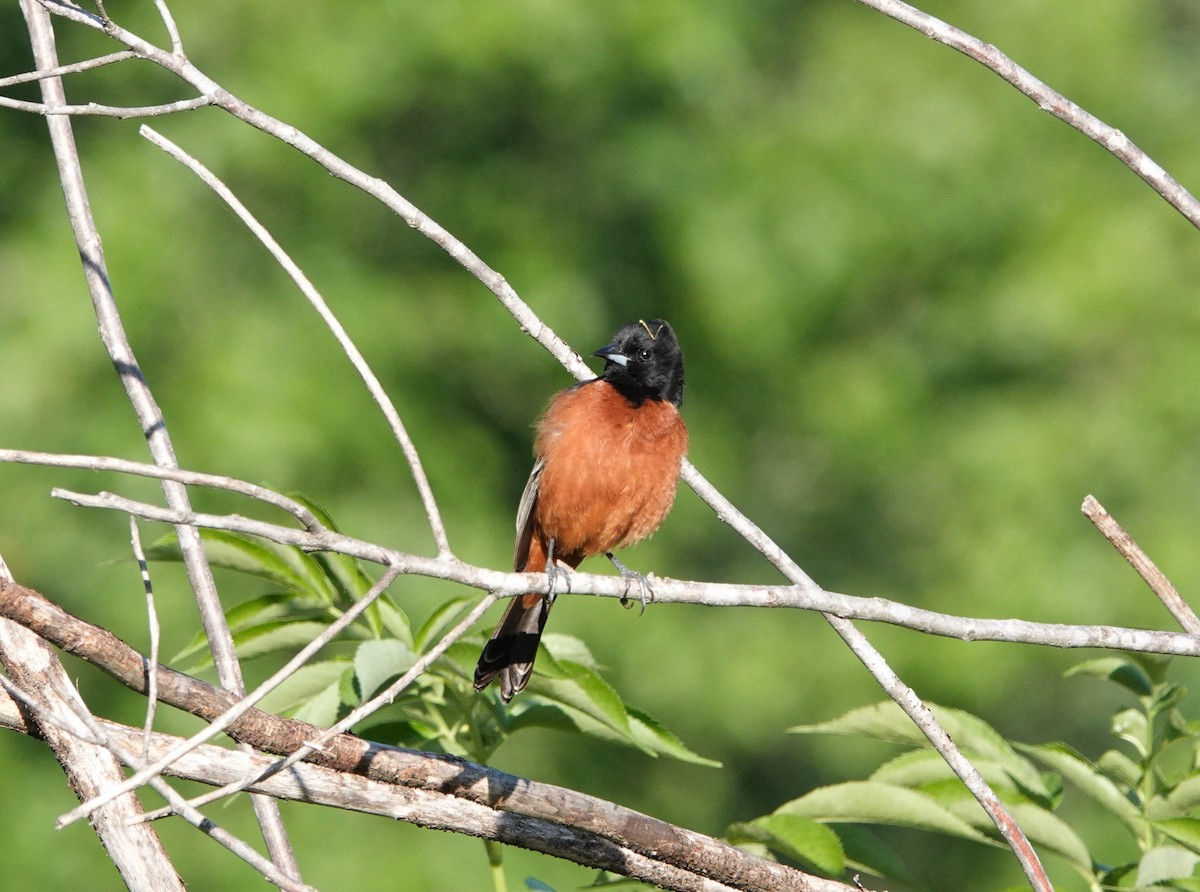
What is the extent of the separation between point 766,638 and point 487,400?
8.69ft

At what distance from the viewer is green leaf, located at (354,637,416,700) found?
99.6 inches

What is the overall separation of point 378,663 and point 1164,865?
4.88ft

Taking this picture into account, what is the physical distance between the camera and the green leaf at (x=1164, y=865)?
8.45ft

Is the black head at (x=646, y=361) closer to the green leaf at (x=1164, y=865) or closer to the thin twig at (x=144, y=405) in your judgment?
the thin twig at (x=144, y=405)

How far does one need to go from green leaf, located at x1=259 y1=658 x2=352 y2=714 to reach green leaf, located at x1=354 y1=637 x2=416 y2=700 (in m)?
0.15

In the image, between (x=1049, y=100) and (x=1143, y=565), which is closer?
(x=1049, y=100)

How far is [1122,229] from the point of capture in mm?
10000

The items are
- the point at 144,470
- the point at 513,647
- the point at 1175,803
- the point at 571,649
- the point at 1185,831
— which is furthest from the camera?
the point at 513,647

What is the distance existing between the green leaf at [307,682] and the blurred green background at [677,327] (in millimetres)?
5500

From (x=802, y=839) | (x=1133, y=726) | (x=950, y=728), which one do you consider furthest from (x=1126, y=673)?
(x=802, y=839)

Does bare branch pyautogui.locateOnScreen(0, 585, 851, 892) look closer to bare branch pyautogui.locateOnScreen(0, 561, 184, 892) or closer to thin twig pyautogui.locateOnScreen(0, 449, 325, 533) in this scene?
bare branch pyautogui.locateOnScreen(0, 561, 184, 892)

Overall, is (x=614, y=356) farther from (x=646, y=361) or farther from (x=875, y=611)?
(x=875, y=611)

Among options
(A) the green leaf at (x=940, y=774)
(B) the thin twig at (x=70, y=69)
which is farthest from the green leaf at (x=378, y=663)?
(B) the thin twig at (x=70, y=69)

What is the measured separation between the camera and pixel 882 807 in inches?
107
